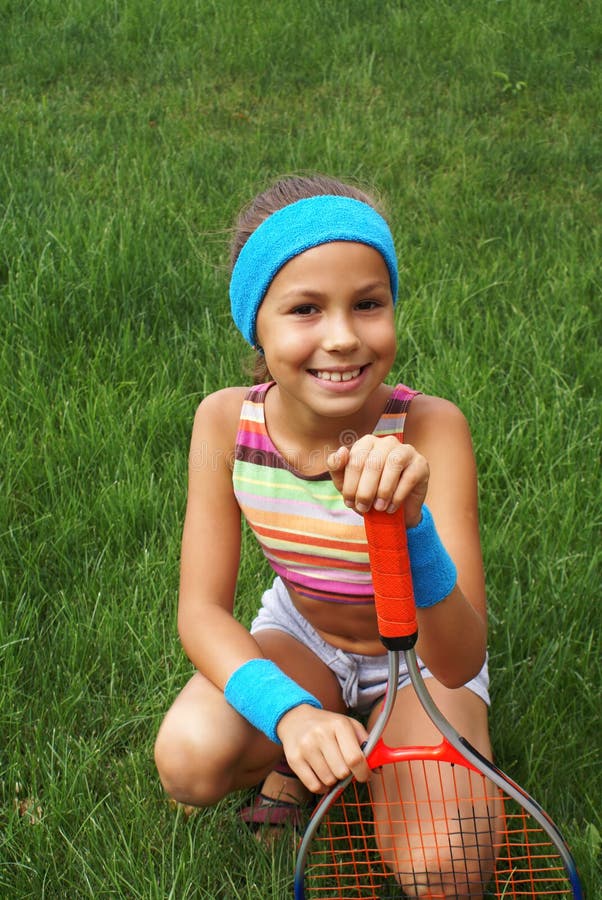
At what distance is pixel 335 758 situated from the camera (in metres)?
1.61

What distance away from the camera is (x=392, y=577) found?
4.89 feet

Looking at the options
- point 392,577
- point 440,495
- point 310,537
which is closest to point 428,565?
point 392,577

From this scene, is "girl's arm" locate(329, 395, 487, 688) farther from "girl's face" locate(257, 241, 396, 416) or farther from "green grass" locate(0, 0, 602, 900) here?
"green grass" locate(0, 0, 602, 900)

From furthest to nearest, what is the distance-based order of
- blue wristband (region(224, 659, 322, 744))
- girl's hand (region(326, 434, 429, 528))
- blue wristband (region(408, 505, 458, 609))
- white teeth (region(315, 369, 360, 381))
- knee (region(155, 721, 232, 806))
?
knee (region(155, 721, 232, 806)) → white teeth (region(315, 369, 360, 381)) → blue wristband (region(224, 659, 322, 744)) → blue wristband (region(408, 505, 458, 609)) → girl's hand (region(326, 434, 429, 528))

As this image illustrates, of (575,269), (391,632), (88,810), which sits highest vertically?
(391,632)

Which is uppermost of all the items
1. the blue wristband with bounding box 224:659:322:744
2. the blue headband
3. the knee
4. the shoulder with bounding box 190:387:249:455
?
the blue headband

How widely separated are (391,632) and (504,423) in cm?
171

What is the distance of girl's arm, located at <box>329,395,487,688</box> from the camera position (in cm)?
144

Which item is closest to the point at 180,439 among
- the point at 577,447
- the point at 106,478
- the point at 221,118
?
the point at 106,478

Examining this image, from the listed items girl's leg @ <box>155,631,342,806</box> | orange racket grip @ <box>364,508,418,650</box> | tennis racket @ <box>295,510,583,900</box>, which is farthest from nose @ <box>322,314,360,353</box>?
girl's leg @ <box>155,631,342,806</box>

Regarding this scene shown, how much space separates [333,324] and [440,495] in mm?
387

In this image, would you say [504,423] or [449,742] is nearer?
[449,742]

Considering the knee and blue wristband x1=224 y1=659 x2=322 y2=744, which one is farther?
the knee

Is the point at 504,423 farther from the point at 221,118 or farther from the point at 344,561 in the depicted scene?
the point at 221,118
